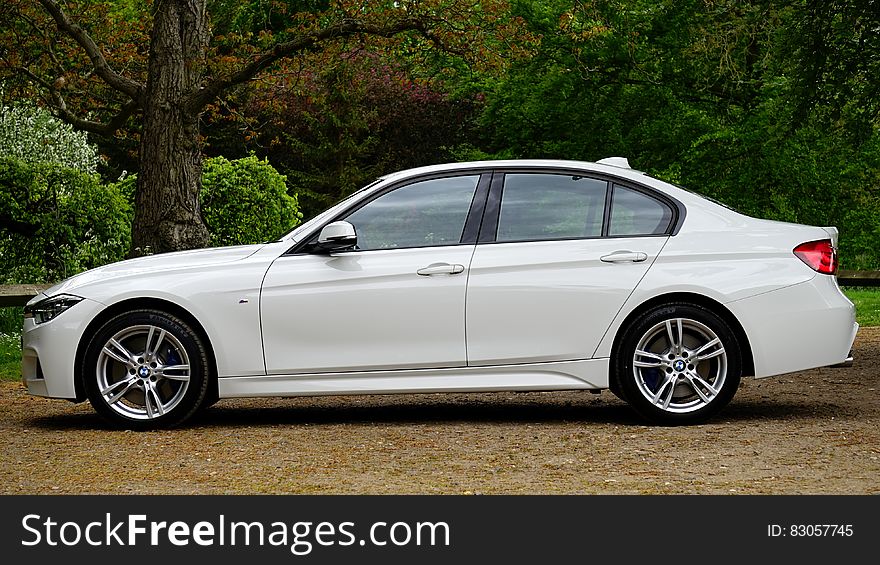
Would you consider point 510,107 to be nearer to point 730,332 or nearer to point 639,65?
point 639,65

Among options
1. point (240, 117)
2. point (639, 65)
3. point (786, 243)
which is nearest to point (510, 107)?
point (639, 65)

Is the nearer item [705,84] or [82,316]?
[82,316]

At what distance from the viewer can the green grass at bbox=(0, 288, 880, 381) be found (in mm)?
13383

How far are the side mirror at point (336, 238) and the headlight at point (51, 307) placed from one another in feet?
5.24

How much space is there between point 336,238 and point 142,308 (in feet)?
4.38

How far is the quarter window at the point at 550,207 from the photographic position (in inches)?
348

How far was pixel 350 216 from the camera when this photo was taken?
351 inches

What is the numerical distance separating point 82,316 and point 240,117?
9963 mm

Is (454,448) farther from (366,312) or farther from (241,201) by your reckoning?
(241,201)

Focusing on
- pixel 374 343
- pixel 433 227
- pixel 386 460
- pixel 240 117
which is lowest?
pixel 386 460

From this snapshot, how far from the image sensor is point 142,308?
28.8 ft

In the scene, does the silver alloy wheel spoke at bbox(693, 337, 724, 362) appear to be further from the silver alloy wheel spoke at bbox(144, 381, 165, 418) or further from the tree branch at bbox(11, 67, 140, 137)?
the tree branch at bbox(11, 67, 140, 137)

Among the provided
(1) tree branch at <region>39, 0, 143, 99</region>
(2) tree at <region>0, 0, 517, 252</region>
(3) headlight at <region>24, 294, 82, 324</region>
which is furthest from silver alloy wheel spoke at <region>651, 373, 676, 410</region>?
(1) tree branch at <region>39, 0, 143, 99</region>

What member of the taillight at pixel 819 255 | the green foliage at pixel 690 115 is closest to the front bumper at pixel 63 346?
the taillight at pixel 819 255
